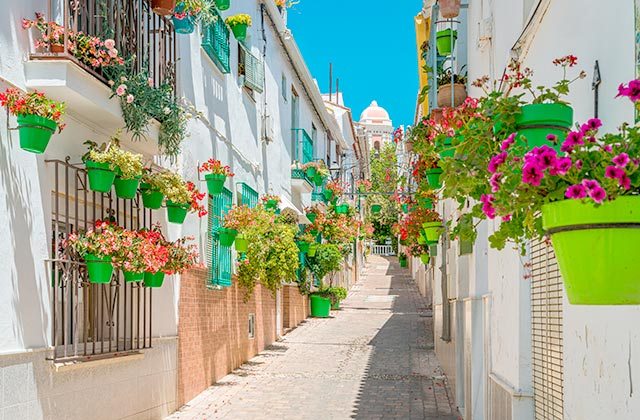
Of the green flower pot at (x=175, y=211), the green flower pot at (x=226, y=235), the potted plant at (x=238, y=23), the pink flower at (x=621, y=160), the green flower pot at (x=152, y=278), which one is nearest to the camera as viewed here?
the pink flower at (x=621, y=160)

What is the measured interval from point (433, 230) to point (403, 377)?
2.85 meters

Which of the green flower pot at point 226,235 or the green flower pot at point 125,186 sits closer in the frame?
the green flower pot at point 125,186

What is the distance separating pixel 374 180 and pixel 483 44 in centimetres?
5080

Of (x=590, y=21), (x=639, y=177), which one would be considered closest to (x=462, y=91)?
(x=590, y=21)

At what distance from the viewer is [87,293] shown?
9094mm

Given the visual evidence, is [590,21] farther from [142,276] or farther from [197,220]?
[197,220]

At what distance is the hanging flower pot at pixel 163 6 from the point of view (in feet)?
31.6

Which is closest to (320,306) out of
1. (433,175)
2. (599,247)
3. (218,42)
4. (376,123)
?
(218,42)

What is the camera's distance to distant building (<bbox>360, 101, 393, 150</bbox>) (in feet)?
Result: 299

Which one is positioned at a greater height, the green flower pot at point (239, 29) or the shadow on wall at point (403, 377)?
the green flower pot at point (239, 29)

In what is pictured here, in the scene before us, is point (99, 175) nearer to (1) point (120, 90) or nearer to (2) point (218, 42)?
(1) point (120, 90)

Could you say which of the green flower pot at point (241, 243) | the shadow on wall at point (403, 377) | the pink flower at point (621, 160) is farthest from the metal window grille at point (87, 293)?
the pink flower at point (621, 160)

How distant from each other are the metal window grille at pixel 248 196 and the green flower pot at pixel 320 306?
30.8 ft

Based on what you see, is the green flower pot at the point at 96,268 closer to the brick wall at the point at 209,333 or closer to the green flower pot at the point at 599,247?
the brick wall at the point at 209,333
